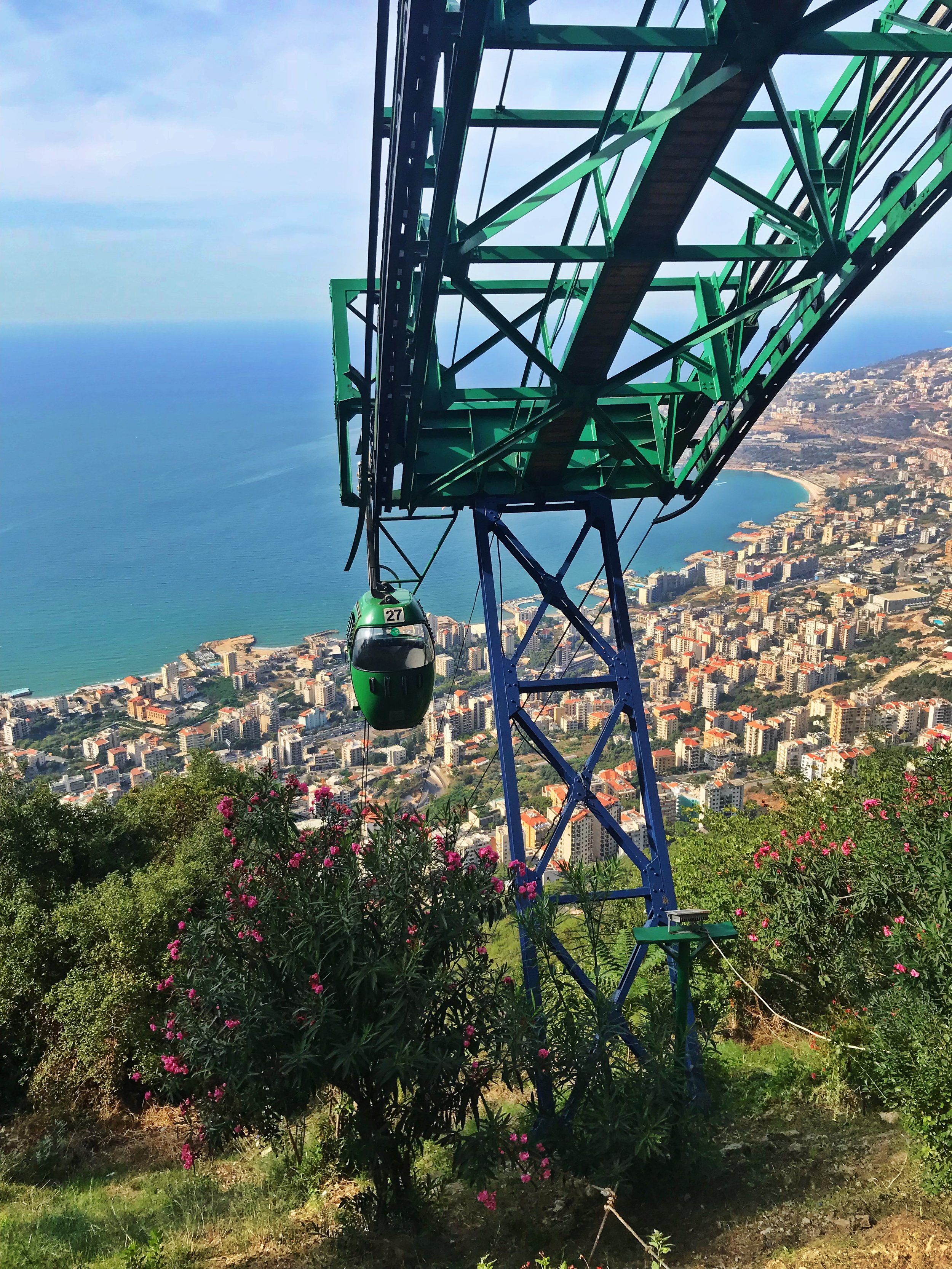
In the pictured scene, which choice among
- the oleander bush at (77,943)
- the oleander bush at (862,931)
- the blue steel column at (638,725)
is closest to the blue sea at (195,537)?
the oleander bush at (77,943)

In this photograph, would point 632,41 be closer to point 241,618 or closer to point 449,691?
point 449,691

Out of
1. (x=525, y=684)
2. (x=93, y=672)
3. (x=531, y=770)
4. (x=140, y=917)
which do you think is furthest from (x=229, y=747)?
(x=525, y=684)

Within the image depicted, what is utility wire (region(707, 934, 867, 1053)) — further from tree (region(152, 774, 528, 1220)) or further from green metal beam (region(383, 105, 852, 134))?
green metal beam (region(383, 105, 852, 134))

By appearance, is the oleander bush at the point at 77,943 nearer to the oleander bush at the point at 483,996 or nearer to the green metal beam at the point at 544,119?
the oleander bush at the point at 483,996

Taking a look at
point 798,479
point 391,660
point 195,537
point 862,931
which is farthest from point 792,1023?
point 798,479

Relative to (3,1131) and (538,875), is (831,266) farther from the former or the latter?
(3,1131)

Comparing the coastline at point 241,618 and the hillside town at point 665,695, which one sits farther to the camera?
the coastline at point 241,618
